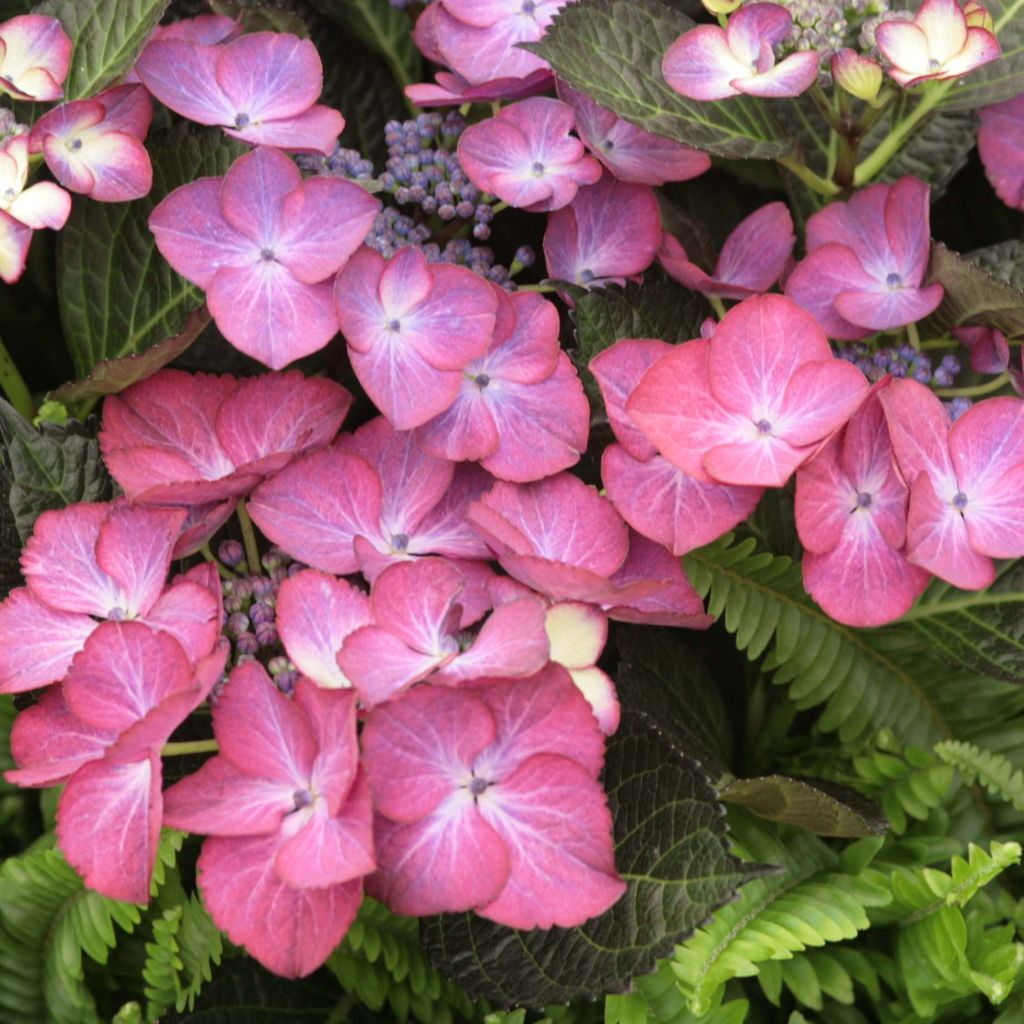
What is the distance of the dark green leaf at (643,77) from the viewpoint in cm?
86

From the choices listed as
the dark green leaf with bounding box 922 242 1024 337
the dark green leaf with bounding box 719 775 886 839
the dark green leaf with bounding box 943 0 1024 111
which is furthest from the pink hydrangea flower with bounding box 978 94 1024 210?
the dark green leaf with bounding box 719 775 886 839

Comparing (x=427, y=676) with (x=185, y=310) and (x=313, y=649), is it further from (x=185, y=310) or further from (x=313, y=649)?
(x=185, y=310)

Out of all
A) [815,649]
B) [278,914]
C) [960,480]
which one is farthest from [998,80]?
[278,914]

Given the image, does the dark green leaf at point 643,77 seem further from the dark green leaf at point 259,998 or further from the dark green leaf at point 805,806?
the dark green leaf at point 259,998

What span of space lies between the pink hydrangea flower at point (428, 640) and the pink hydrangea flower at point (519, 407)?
0.11 m

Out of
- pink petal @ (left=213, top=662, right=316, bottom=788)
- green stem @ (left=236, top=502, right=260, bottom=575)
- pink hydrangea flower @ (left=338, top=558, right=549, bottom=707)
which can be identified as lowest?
green stem @ (left=236, top=502, right=260, bottom=575)

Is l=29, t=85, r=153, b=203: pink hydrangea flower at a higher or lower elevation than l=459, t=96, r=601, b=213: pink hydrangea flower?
higher

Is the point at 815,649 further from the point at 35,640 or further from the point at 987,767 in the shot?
the point at 35,640

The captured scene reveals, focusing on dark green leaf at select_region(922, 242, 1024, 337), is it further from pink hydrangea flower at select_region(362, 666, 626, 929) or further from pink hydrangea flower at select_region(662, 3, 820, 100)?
pink hydrangea flower at select_region(362, 666, 626, 929)

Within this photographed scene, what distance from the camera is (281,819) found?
2.19ft

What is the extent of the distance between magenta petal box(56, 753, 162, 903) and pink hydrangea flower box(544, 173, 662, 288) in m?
0.47

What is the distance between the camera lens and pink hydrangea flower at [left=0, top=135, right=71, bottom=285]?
0.82m

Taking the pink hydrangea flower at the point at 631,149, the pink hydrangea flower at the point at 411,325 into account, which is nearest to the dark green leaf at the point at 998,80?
the pink hydrangea flower at the point at 631,149

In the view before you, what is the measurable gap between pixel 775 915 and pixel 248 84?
0.67m
